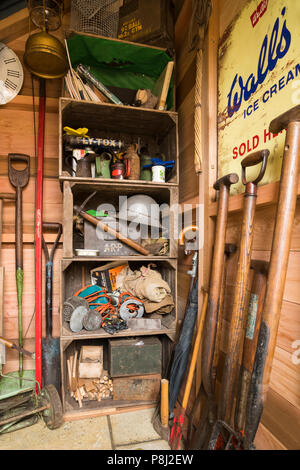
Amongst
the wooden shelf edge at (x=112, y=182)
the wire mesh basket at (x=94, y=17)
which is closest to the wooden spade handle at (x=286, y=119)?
the wooden shelf edge at (x=112, y=182)

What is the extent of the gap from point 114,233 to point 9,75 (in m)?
1.55

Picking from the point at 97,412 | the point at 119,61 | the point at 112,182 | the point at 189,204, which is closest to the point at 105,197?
the point at 112,182

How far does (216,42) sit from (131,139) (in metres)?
1.02

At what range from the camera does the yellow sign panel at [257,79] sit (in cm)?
98

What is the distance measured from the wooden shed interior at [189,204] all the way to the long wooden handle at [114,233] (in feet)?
0.51

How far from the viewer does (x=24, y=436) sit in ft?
5.06

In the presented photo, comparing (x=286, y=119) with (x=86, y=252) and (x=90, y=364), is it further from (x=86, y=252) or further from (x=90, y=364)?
(x=90, y=364)

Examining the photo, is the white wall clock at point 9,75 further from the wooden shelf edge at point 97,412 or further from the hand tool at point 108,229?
the wooden shelf edge at point 97,412

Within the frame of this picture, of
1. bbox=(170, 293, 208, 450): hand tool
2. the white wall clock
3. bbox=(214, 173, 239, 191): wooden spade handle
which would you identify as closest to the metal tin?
bbox=(170, 293, 208, 450): hand tool

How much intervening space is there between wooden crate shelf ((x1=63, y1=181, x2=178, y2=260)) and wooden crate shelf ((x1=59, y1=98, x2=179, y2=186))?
9 centimetres

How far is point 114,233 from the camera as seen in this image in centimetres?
193

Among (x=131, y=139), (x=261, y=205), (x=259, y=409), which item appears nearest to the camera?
(x=259, y=409)

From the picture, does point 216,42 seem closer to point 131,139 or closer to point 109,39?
point 109,39
